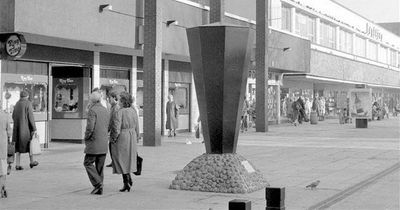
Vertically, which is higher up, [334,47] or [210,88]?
[334,47]

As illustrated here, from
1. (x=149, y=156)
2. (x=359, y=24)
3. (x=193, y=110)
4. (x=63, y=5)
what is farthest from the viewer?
(x=359, y=24)

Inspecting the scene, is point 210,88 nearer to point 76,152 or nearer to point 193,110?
point 76,152

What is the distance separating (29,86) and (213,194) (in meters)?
10.8

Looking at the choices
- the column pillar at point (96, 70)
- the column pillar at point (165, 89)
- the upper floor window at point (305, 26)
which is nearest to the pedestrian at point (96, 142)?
the column pillar at point (96, 70)

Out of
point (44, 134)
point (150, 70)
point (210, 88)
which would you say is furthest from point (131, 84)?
point (210, 88)

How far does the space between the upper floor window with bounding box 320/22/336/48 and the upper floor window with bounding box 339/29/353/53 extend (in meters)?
2.53

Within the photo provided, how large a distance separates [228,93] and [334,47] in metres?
45.8

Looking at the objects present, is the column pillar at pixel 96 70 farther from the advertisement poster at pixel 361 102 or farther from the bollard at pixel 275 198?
the advertisement poster at pixel 361 102

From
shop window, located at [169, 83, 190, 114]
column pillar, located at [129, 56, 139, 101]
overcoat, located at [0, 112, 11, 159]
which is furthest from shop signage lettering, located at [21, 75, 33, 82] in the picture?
overcoat, located at [0, 112, 11, 159]

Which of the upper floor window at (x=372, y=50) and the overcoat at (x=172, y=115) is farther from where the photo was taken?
the upper floor window at (x=372, y=50)

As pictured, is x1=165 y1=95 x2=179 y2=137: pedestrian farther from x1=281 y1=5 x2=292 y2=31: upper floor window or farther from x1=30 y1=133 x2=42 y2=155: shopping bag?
x1=281 y1=5 x2=292 y2=31: upper floor window

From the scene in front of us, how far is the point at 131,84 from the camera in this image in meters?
24.8

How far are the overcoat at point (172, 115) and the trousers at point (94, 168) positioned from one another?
15018 mm

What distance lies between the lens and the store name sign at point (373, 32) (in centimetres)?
6656
